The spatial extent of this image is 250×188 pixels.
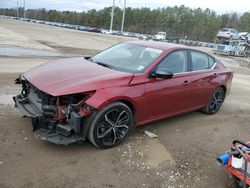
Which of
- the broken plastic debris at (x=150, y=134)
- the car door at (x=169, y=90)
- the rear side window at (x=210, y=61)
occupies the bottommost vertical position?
the broken plastic debris at (x=150, y=134)

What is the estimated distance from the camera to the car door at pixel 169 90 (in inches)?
198

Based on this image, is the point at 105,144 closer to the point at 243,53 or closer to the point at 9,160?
the point at 9,160

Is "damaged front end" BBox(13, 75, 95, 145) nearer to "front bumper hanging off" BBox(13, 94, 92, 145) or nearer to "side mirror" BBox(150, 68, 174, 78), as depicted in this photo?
"front bumper hanging off" BBox(13, 94, 92, 145)

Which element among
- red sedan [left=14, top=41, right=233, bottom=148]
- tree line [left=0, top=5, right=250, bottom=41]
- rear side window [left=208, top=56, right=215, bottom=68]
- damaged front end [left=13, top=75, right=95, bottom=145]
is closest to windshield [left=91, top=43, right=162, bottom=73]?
red sedan [left=14, top=41, right=233, bottom=148]

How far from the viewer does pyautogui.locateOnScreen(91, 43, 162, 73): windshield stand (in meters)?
5.15

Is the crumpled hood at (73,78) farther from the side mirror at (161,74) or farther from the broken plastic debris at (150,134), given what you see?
the broken plastic debris at (150,134)

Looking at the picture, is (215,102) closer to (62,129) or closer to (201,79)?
(201,79)

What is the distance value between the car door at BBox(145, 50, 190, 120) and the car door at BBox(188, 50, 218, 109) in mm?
231

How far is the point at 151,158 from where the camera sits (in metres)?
4.54

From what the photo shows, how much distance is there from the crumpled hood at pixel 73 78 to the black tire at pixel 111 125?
1.23 ft

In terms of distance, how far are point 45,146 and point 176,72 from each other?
2727 mm

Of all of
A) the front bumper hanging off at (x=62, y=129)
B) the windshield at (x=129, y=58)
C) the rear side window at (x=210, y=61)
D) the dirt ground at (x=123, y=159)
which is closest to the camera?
the dirt ground at (x=123, y=159)

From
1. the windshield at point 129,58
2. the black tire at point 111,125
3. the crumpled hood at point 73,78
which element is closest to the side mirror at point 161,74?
the windshield at point 129,58

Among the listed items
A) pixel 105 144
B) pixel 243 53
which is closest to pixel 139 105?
pixel 105 144
